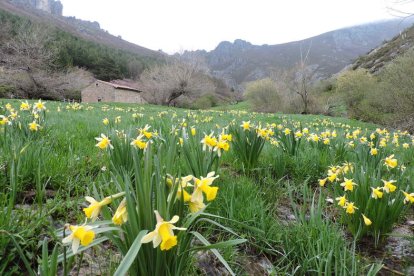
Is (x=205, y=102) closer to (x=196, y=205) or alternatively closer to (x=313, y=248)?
(x=313, y=248)

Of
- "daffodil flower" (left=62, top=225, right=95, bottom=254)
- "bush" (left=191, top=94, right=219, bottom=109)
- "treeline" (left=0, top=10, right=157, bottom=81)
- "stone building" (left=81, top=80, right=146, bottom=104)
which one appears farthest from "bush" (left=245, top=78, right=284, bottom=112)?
"daffodil flower" (left=62, top=225, right=95, bottom=254)

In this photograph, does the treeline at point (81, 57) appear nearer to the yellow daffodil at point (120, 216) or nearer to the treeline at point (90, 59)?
the treeline at point (90, 59)

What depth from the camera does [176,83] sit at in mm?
35875

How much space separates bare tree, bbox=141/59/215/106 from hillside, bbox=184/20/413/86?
5197cm

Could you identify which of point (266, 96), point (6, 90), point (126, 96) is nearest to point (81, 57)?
point (126, 96)

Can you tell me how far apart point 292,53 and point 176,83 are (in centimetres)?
8603

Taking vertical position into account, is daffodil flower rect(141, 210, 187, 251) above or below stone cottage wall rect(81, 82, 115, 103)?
below

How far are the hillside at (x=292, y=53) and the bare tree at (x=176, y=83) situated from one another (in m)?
52.0

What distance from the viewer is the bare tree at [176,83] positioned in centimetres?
3591

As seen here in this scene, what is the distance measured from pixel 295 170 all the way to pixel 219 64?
138889 mm

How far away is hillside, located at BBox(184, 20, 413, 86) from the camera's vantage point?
97.5m

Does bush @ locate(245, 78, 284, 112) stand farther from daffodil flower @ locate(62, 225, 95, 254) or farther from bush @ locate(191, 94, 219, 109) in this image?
daffodil flower @ locate(62, 225, 95, 254)

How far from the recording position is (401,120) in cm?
1266

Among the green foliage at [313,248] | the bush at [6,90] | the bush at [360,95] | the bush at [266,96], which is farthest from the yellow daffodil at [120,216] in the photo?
A: the bush at [6,90]
